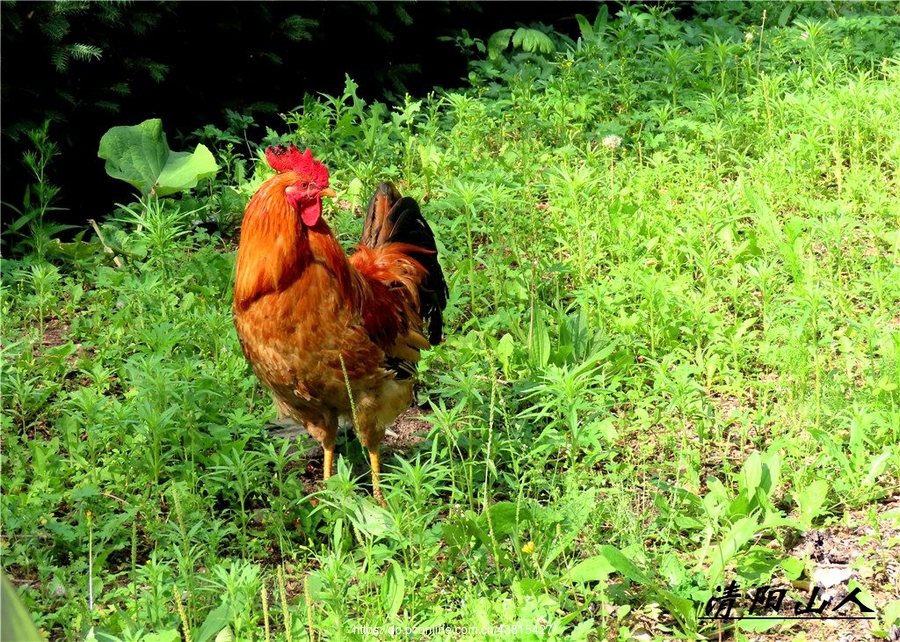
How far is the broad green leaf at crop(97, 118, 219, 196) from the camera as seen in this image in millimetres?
6324

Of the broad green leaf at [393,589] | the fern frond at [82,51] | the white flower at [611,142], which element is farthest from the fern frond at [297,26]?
the broad green leaf at [393,589]

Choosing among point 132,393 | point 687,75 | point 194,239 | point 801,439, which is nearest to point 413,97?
point 687,75

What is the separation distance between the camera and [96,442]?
4477 millimetres

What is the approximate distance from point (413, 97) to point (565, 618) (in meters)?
5.86

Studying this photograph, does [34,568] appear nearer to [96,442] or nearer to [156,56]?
[96,442]

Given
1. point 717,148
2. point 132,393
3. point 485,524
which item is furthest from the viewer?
point 717,148

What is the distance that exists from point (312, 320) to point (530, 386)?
4.05 ft

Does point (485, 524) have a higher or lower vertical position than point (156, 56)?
lower

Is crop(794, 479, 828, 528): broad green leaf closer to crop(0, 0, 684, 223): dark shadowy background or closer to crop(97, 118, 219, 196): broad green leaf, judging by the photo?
crop(97, 118, 219, 196): broad green leaf

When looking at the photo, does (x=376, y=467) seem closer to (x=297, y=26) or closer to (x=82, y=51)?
(x=82, y=51)

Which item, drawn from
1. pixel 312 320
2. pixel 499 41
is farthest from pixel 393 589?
pixel 499 41

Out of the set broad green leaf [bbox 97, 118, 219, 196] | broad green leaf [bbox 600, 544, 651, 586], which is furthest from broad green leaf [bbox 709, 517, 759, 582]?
broad green leaf [bbox 97, 118, 219, 196]

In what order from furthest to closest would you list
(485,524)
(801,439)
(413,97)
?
(413,97), (801,439), (485,524)

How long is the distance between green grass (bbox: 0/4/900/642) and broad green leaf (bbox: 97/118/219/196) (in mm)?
167
